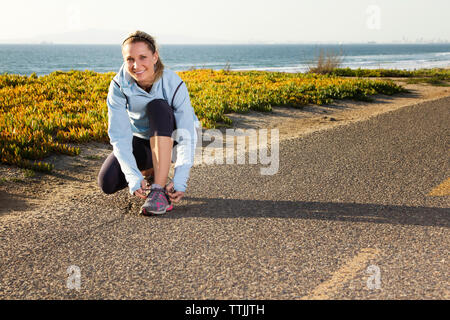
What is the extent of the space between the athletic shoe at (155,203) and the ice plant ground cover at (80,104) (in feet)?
6.56

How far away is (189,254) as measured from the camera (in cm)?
299

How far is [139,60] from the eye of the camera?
3576 millimetres

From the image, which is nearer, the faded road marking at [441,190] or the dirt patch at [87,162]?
the dirt patch at [87,162]

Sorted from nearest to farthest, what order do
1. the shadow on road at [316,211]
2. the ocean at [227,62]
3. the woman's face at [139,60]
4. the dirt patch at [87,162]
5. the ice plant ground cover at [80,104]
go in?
the woman's face at [139,60]
the shadow on road at [316,211]
the dirt patch at [87,162]
the ice plant ground cover at [80,104]
the ocean at [227,62]

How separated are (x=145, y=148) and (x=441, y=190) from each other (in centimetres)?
319

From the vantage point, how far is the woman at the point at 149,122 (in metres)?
3.60

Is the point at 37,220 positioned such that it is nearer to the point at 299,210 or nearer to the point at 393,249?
the point at 299,210

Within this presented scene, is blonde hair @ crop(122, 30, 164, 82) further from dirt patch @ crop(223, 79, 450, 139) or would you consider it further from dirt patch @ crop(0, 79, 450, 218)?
dirt patch @ crop(223, 79, 450, 139)

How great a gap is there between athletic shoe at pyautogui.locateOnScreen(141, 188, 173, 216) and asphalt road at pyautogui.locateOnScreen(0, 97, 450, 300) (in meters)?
0.08

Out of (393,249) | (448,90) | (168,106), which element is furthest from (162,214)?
(448,90)

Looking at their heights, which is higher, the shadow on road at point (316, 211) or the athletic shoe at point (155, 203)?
the athletic shoe at point (155, 203)

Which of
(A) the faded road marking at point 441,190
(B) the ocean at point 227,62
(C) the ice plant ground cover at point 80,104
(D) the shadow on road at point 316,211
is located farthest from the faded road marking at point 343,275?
(C) the ice plant ground cover at point 80,104

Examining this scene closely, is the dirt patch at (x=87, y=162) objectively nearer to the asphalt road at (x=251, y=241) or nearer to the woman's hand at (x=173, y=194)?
the asphalt road at (x=251, y=241)
